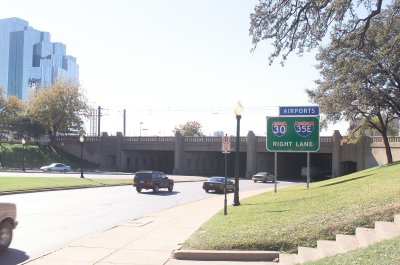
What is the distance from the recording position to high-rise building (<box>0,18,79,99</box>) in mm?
125750

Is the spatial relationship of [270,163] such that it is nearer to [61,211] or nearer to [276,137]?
[276,137]

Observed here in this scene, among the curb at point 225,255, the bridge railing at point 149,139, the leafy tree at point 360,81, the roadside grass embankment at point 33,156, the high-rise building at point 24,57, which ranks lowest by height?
the curb at point 225,255

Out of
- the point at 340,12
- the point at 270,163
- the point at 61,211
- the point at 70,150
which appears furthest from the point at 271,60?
the point at 70,150

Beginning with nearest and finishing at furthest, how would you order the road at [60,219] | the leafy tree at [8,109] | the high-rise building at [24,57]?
the road at [60,219]
the leafy tree at [8,109]
the high-rise building at [24,57]

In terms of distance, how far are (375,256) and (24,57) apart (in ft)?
438

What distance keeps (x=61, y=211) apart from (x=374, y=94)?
1063 inches

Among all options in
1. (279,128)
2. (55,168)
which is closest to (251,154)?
(55,168)

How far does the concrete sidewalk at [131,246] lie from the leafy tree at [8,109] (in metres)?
78.1

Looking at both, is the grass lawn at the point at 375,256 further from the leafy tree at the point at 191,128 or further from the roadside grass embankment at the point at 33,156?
the leafy tree at the point at 191,128

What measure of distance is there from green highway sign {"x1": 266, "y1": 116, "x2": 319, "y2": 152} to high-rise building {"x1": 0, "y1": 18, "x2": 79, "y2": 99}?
107649 mm

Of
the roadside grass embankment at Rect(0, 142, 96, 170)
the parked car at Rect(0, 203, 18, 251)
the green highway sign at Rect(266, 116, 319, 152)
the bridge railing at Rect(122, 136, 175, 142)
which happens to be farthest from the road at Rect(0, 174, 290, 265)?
the bridge railing at Rect(122, 136, 175, 142)

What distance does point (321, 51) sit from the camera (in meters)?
40.5

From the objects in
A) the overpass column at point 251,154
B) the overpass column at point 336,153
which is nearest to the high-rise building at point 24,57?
the overpass column at point 251,154

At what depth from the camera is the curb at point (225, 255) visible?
9.42m
